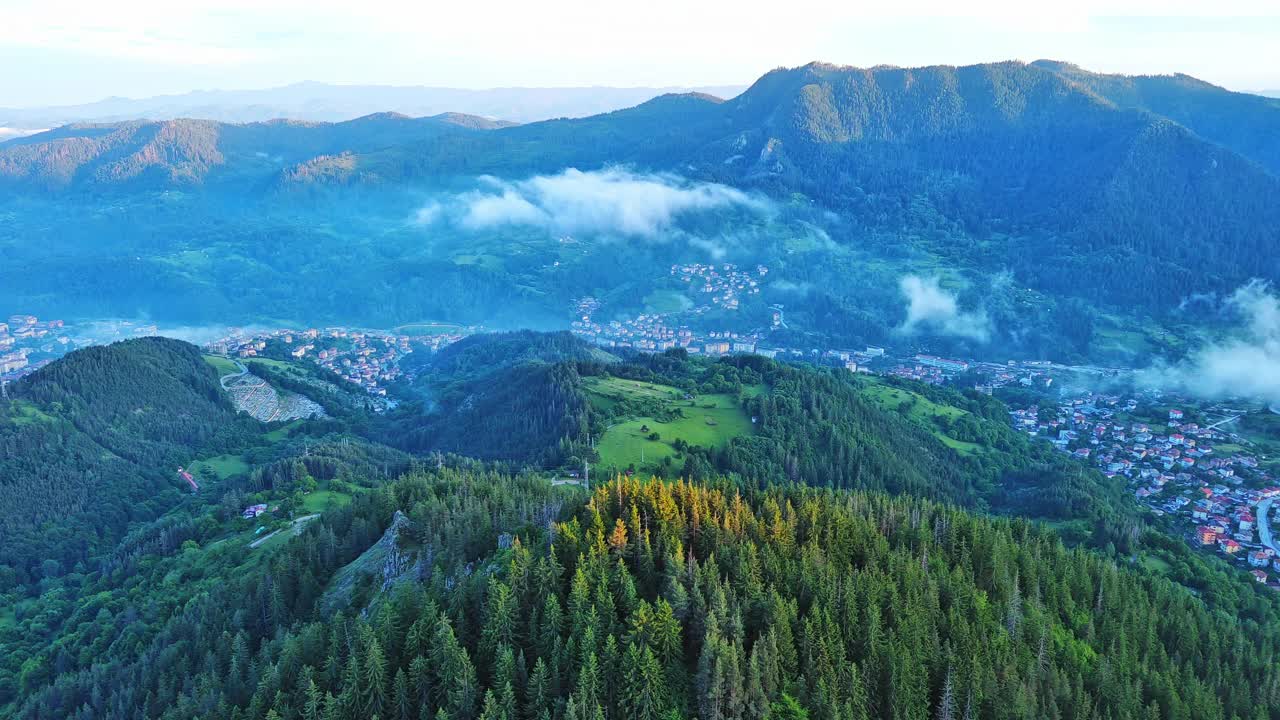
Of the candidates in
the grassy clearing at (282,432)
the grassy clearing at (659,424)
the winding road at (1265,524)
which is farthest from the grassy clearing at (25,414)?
the winding road at (1265,524)

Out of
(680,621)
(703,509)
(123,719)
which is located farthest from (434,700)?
(123,719)

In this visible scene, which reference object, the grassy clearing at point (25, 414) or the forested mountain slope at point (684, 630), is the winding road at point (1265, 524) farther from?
the grassy clearing at point (25, 414)

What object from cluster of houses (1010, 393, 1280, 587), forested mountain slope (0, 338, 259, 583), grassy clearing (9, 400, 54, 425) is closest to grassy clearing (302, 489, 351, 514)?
forested mountain slope (0, 338, 259, 583)

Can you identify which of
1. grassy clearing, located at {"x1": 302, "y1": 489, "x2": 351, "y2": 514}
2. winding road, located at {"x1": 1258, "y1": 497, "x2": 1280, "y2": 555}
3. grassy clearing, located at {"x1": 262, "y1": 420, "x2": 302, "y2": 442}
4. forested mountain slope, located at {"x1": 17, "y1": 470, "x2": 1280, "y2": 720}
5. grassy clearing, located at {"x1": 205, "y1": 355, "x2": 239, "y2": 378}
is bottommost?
grassy clearing, located at {"x1": 262, "y1": 420, "x2": 302, "y2": 442}

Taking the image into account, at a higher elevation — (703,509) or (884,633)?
(703,509)

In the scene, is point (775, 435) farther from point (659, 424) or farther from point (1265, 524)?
point (1265, 524)

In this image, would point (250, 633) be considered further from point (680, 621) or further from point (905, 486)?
point (905, 486)

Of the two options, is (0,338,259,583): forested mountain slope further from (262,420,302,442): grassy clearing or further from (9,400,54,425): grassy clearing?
(262,420,302,442): grassy clearing
